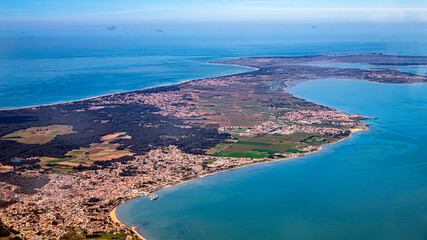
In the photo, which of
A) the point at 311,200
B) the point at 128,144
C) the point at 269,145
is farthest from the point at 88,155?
the point at 311,200

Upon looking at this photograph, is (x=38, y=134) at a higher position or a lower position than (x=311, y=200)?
higher

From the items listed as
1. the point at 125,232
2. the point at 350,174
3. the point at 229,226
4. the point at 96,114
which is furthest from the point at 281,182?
the point at 96,114

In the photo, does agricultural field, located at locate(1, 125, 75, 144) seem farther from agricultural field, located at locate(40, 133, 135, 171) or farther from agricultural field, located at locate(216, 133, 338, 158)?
agricultural field, located at locate(216, 133, 338, 158)

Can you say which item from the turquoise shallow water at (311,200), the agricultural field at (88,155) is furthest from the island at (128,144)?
the turquoise shallow water at (311,200)

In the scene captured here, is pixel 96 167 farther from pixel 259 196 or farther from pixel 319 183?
pixel 319 183

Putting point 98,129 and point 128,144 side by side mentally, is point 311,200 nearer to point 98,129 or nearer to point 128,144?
point 128,144

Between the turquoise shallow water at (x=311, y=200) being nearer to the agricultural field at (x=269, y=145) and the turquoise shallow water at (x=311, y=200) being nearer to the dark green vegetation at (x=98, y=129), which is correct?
the agricultural field at (x=269, y=145)
